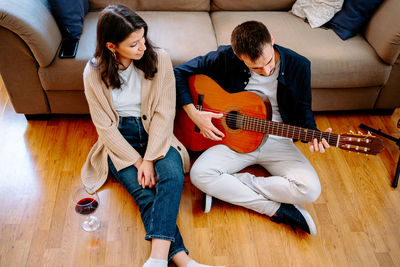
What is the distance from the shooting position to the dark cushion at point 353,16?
6.87ft

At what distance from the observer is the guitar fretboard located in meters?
1.66

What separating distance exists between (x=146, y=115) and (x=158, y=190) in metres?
0.38

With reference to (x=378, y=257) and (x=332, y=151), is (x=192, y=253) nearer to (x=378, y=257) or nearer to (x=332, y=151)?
(x=378, y=257)

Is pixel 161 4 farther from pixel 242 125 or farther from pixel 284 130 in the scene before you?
pixel 284 130

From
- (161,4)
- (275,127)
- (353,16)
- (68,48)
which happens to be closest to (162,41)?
(161,4)

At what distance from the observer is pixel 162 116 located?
5.92ft

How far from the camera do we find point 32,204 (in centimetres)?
188

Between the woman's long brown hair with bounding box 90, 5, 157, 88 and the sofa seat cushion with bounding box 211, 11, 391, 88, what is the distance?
0.62 metres

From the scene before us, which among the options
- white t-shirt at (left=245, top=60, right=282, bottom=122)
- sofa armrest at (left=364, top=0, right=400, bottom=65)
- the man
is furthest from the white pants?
sofa armrest at (left=364, top=0, right=400, bottom=65)

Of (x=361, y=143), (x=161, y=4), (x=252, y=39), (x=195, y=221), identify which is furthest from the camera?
(x=161, y=4)

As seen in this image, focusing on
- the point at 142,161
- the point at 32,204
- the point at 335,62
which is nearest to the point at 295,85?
the point at 335,62

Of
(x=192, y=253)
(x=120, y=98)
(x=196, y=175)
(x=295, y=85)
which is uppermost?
(x=295, y=85)

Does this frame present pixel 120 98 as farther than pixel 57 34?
No

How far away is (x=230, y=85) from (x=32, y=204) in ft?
3.94
